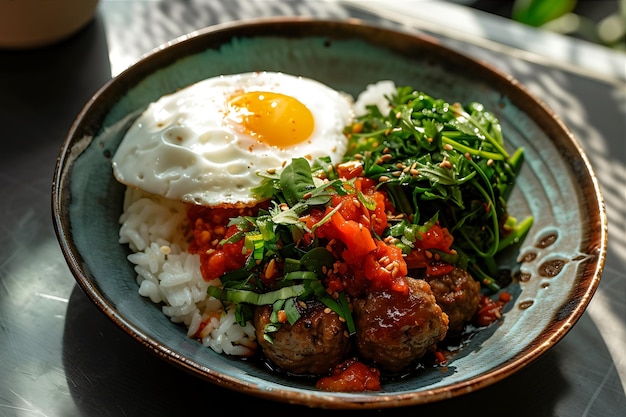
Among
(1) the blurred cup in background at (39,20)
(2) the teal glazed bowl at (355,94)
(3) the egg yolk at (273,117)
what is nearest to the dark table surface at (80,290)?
(1) the blurred cup in background at (39,20)

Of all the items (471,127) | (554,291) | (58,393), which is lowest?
(58,393)

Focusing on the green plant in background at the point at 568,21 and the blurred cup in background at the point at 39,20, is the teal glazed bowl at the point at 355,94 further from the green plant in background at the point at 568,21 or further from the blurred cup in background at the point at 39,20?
the green plant in background at the point at 568,21

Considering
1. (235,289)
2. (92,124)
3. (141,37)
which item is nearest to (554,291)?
(235,289)

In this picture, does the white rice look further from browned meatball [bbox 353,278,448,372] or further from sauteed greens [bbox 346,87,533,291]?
sauteed greens [bbox 346,87,533,291]

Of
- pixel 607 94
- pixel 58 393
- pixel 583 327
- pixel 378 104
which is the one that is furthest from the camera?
pixel 607 94

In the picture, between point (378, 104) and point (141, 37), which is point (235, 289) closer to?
point (378, 104)

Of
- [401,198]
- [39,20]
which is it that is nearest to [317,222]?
[401,198]

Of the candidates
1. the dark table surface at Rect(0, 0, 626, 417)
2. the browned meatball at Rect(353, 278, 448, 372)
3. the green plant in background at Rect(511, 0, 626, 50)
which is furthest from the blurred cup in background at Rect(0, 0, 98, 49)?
the green plant in background at Rect(511, 0, 626, 50)
